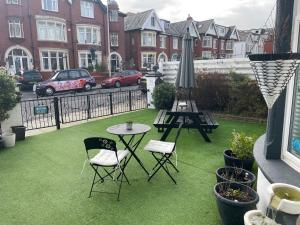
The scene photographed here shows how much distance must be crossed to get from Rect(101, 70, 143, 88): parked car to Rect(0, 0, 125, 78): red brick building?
665cm

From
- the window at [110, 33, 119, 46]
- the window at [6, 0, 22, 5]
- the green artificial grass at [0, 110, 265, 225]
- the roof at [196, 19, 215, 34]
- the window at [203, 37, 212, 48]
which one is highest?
the roof at [196, 19, 215, 34]

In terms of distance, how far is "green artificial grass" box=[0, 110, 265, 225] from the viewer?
3.27m

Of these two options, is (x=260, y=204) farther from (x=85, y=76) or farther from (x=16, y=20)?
(x=16, y=20)

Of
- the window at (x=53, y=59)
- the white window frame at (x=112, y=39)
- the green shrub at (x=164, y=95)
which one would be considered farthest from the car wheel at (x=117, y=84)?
the green shrub at (x=164, y=95)

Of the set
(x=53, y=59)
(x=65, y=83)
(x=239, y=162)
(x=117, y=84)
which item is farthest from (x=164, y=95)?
(x=53, y=59)

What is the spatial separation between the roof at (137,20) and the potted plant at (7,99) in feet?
89.8

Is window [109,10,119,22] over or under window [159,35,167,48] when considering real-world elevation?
over

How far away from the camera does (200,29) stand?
4212 cm

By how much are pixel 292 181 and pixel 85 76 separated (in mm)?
18158

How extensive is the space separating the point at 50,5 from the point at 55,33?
2.61 meters

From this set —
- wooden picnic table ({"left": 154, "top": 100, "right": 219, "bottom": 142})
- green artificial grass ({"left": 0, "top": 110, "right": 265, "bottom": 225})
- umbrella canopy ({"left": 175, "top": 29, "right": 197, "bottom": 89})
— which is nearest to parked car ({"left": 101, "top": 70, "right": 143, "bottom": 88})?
umbrella canopy ({"left": 175, "top": 29, "right": 197, "bottom": 89})

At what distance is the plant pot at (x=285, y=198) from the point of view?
6.68 ft

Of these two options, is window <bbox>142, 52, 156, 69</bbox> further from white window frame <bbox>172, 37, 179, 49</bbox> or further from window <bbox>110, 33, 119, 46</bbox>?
white window frame <bbox>172, 37, 179, 49</bbox>

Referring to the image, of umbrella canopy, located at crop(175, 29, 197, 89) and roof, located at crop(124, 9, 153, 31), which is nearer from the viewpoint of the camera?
umbrella canopy, located at crop(175, 29, 197, 89)
